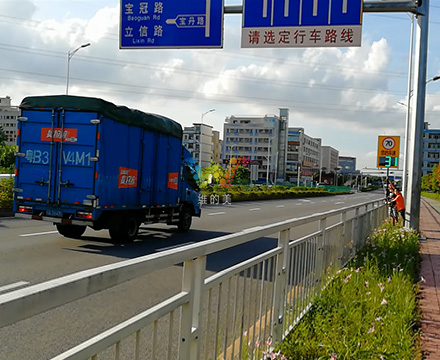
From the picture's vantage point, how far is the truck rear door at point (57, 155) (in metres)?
10.4

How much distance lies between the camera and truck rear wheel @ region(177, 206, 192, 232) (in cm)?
1420

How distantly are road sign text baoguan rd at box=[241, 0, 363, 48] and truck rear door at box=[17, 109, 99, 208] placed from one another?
478cm

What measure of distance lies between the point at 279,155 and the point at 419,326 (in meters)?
142

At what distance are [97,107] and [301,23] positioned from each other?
17.7 feet

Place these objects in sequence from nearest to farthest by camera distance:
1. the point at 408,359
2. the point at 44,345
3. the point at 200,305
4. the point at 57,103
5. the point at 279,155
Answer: the point at 200,305
the point at 408,359
the point at 44,345
the point at 57,103
the point at 279,155

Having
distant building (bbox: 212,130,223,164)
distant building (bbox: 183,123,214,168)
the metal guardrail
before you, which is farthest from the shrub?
distant building (bbox: 212,130,223,164)

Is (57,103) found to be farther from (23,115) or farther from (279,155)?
(279,155)

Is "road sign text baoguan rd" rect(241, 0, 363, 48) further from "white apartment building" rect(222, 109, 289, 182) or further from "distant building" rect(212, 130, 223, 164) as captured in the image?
"distant building" rect(212, 130, 223, 164)

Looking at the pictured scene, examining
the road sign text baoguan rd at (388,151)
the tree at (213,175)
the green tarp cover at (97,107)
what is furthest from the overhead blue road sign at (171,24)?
the tree at (213,175)

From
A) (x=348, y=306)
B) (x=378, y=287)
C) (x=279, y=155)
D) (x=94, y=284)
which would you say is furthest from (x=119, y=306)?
(x=279, y=155)

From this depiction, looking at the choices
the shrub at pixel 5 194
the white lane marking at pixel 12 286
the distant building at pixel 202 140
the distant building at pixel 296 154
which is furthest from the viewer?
the distant building at pixel 296 154

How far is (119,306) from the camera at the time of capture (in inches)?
238

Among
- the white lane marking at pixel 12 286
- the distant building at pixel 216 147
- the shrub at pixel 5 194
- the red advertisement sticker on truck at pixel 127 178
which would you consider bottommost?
the white lane marking at pixel 12 286

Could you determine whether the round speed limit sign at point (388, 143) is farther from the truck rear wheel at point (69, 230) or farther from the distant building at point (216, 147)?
the distant building at point (216, 147)
